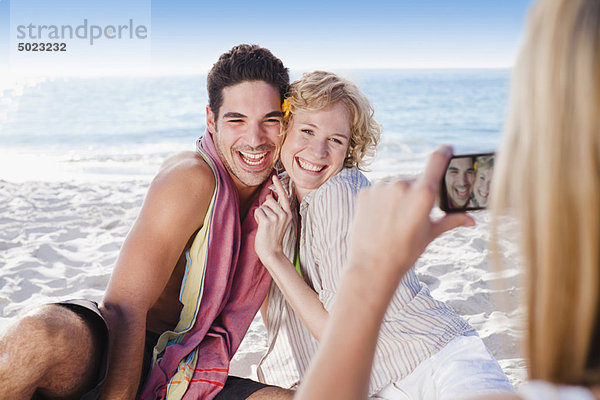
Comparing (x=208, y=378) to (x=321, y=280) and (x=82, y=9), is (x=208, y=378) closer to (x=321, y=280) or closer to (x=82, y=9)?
(x=321, y=280)

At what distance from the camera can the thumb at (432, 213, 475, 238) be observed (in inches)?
41.3

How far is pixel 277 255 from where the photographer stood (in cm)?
237

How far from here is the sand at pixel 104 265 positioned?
346 centimetres

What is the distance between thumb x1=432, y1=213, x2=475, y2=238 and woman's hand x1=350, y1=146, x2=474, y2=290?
3 centimetres

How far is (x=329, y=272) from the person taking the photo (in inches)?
90.9

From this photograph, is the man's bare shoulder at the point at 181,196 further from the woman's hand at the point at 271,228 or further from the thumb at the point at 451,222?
the thumb at the point at 451,222

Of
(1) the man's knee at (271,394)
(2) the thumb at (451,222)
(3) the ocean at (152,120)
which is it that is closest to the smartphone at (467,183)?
(2) the thumb at (451,222)

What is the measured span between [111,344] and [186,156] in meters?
0.98

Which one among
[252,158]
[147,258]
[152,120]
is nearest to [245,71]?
[252,158]

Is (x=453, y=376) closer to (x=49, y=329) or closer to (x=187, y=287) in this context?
(x=187, y=287)

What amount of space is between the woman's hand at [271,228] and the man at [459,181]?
1202 millimetres

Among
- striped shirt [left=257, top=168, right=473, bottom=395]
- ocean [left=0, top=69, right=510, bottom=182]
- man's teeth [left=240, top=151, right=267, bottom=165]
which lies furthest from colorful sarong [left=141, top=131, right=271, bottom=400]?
ocean [left=0, top=69, right=510, bottom=182]

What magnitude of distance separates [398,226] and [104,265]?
408 centimetres

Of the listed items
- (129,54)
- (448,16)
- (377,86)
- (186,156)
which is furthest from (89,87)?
(186,156)
